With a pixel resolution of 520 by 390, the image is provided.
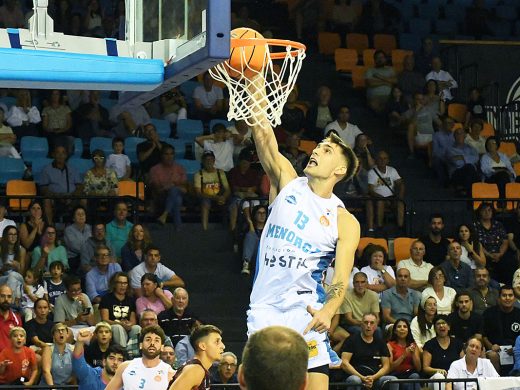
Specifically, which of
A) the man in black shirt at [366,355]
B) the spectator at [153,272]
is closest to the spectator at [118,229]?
the spectator at [153,272]

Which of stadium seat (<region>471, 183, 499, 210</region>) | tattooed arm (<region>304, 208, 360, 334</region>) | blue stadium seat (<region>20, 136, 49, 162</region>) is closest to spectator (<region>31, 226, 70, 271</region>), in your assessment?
blue stadium seat (<region>20, 136, 49, 162</region>)

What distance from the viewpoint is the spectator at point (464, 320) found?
14.6m

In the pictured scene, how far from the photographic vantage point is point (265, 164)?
763 cm

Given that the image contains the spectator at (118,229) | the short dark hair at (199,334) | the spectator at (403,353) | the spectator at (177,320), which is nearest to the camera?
the short dark hair at (199,334)

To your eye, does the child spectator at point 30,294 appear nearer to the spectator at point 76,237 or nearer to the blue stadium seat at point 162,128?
the spectator at point 76,237

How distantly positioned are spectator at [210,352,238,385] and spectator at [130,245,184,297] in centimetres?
168

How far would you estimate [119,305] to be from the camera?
13.7m

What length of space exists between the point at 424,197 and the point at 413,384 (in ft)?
19.4

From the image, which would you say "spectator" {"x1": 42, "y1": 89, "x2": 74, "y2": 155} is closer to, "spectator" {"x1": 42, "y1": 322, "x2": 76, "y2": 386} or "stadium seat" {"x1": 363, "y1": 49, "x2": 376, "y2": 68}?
"spectator" {"x1": 42, "y1": 322, "x2": 76, "y2": 386}

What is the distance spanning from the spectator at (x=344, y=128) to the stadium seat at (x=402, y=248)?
Result: 2185 millimetres

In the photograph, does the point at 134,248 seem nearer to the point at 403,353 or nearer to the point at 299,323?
the point at 403,353

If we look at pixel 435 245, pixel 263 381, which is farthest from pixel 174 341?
pixel 263 381

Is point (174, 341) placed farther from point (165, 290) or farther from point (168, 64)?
point (168, 64)

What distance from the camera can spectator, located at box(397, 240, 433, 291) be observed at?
1555 cm
